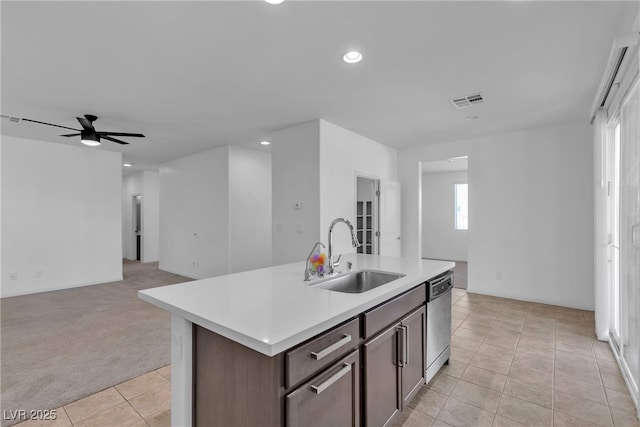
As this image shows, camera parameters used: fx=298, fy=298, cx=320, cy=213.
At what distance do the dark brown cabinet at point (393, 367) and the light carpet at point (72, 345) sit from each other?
2041mm

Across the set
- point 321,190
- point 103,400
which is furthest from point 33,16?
point 321,190

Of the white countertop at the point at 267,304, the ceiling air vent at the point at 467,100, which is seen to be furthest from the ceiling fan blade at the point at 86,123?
the ceiling air vent at the point at 467,100

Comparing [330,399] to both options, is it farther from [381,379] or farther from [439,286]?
[439,286]

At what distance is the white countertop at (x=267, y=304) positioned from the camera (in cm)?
113

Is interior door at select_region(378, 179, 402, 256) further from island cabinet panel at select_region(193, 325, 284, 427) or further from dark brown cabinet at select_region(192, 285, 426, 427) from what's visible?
island cabinet panel at select_region(193, 325, 284, 427)

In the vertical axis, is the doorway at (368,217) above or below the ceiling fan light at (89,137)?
below

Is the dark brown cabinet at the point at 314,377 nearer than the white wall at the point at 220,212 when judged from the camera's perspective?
Yes

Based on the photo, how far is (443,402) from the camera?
2104 millimetres

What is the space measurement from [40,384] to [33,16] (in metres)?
2.68

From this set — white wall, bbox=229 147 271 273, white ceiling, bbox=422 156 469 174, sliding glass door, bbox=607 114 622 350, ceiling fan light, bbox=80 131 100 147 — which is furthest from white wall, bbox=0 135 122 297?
sliding glass door, bbox=607 114 622 350

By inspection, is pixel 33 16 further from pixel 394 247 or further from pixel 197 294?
pixel 394 247

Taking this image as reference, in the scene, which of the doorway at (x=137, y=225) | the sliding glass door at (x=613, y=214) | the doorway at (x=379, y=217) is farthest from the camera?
the doorway at (x=137, y=225)

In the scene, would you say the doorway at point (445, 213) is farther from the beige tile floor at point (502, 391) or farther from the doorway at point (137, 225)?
the doorway at point (137, 225)

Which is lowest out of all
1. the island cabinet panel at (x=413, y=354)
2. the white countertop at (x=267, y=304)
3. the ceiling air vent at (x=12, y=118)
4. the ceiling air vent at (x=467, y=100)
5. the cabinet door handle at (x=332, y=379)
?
the island cabinet panel at (x=413, y=354)
